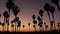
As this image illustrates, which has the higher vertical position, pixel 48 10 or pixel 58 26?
pixel 48 10

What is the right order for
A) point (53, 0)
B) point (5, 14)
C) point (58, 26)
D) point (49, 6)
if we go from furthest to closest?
point (58, 26)
point (5, 14)
point (49, 6)
point (53, 0)

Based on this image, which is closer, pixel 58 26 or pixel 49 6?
pixel 49 6

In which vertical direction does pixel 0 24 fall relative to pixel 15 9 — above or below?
below

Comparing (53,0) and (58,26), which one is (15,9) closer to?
(53,0)

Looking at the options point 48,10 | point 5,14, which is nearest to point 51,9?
point 48,10

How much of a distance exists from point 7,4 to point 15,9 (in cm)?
1093

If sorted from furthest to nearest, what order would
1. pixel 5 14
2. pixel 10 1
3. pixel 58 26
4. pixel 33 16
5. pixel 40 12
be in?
1. pixel 58 26
2. pixel 33 16
3. pixel 40 12
4. pixel 5 14
5. pixel 10 1

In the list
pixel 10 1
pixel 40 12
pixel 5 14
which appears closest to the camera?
pixel 10 1

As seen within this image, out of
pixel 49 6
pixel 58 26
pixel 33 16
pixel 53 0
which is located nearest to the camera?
pixel 53 0

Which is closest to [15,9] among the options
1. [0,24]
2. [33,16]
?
[33,16]

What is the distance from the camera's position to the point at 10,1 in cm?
6794

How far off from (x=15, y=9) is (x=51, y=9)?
18214 mm

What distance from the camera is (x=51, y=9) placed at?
76500 millimetres

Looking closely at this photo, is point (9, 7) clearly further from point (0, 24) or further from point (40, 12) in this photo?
point (0, 24)
